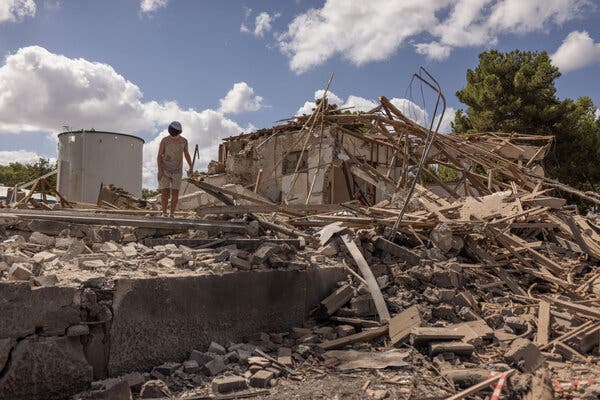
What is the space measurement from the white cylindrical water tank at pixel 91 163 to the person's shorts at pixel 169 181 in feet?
34.9

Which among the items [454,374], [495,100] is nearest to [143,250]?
[454,374]

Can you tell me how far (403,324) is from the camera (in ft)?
17.3

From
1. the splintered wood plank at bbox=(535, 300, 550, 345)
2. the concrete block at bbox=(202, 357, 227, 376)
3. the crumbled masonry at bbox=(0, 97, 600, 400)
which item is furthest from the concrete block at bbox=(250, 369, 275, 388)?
the splintered wood plank at bbox=(535, 300, 550, 345)

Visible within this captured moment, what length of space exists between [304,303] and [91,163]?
44.7 feet

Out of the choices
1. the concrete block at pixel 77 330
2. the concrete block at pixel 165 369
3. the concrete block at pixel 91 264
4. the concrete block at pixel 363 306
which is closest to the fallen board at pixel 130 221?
the concrete block at pixel 91 264

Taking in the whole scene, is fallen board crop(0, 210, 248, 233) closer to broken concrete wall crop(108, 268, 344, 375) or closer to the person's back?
broken concrete wall crop(108, 268, 344, 375)

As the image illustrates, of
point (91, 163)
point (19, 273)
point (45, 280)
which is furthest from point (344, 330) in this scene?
point (91, 163)

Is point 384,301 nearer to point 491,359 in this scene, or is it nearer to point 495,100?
point 491,359

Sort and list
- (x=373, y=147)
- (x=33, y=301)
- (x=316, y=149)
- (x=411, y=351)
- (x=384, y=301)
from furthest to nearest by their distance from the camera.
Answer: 1. (x=373, y=147)
2. (x=316, y=149)
3. (x=384, y=301)
4. (x=411, y=351)
5. (x=33, y=301)

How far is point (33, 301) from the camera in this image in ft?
12.0

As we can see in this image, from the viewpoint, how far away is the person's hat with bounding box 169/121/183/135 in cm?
727

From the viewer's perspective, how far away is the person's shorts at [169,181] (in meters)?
7.33

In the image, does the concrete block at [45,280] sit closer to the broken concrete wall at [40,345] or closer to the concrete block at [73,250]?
the broken concrete wall at [40,345]

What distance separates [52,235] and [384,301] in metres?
3.67
